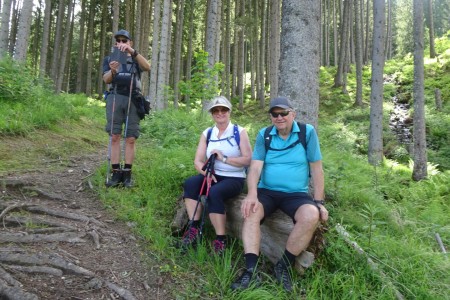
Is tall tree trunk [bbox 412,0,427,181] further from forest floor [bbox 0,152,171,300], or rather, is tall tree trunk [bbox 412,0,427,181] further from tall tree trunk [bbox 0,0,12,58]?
tall tree trunk [bbox 0,0,12,58]

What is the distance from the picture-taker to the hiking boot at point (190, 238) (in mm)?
4082

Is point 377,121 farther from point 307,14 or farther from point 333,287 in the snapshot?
point 333,287

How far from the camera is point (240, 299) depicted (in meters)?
3.24

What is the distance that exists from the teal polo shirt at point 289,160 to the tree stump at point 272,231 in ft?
1.22

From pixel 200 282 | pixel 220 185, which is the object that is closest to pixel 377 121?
pixel 220 185

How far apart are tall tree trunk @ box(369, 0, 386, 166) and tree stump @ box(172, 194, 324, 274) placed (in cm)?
805

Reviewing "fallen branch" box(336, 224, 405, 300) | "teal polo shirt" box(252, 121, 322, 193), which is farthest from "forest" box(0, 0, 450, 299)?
"teal polo shirt" box(252, 121, 322, 193)

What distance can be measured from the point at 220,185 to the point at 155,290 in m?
1.43

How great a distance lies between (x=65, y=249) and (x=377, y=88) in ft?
34.4

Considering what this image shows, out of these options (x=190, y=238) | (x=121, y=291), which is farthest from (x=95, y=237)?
(x=190, y=238)

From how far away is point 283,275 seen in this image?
3.57 meters

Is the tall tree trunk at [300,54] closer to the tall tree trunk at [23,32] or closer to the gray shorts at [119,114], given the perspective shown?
the gray shorts at [119,114]

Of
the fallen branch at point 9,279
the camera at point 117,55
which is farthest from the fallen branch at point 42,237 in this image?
the camera at point 117,55

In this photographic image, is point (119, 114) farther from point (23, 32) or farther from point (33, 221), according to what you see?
point (23, 32)
